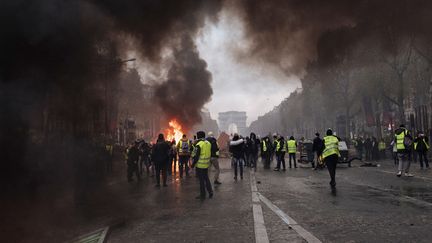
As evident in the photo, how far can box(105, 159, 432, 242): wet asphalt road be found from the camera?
5613 millimetres

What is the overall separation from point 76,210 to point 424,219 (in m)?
6.39

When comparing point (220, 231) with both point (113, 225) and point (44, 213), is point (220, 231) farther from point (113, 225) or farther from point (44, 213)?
point (44, 213)

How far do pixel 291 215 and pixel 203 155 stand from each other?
11.5ft

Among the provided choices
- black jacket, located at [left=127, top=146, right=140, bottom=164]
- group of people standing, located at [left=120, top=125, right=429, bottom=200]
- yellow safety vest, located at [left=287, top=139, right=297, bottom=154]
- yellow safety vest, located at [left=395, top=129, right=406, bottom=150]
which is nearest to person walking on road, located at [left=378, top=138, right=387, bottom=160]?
group of people standing, located at [left=120, top=125, right=429, bottom=200]

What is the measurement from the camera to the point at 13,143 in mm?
7953

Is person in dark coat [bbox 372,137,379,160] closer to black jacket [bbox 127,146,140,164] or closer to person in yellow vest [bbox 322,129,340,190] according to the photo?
person in yellow vest [bbox 322,129,340,190]

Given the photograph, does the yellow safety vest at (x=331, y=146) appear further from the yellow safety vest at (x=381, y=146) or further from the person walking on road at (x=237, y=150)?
the yellow safety vest at (x=381, y=146)

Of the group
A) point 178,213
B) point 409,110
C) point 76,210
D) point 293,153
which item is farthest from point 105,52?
point 409,110

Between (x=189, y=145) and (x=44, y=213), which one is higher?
(x=189, y=145)

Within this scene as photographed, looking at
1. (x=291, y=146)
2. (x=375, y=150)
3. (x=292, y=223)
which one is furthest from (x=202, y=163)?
(x=375, y=150)

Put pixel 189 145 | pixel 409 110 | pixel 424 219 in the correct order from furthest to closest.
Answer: pixel 409 110, pixel 189 145, pixel 424 219

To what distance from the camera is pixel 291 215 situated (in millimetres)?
6957

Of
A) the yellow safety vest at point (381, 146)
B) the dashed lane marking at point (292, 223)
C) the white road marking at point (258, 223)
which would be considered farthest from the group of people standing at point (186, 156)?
the yellow safety vest at point (381, 146)

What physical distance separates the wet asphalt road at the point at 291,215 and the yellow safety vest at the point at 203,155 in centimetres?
80
